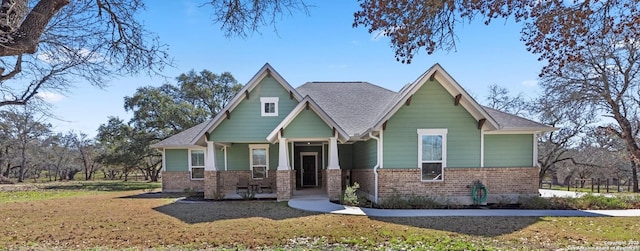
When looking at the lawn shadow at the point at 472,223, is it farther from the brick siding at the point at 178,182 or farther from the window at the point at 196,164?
the brick siding at the point at 178,182

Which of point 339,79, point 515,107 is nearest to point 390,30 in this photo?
point 339,79

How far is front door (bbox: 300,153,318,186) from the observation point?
60.4 ft

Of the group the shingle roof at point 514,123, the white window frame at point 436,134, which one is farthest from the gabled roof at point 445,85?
the white window frame at point 436,134

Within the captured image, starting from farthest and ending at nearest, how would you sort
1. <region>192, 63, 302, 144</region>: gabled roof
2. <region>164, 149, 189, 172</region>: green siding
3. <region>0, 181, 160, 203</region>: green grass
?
<region>164, 149, 189, 172</region>: green siding
<region>0, 181, 160, 203</region>: green grass
<region>192, 63, 302, 144</region>: gabled roof

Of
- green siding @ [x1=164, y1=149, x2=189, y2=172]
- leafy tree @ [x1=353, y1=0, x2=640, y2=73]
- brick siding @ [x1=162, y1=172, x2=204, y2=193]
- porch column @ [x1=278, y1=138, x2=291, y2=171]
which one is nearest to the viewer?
leafy tree @ [x1=353, y1=0, x2=640, y2=73]

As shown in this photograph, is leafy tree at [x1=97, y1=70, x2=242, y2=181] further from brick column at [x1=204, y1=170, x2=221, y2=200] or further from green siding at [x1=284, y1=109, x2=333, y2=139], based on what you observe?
green siding at [x1=284, y1=109, x2=333, y2=139]

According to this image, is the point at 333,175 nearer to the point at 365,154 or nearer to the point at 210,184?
the point at 365,154

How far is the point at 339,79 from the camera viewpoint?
2044cm

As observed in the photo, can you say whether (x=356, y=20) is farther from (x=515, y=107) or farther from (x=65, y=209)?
(x=515, y=107)

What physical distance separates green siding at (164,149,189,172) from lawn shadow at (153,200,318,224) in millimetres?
5273

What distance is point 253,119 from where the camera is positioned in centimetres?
1427

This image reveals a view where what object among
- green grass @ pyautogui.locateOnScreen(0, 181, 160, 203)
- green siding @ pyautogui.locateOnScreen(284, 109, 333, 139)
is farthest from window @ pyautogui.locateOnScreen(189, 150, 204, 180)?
green siding @ pyautogui.locateOnScreen(284, 109, 333, 139)

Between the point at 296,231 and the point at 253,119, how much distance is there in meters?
7.29

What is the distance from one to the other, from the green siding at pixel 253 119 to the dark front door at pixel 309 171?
180 inches
